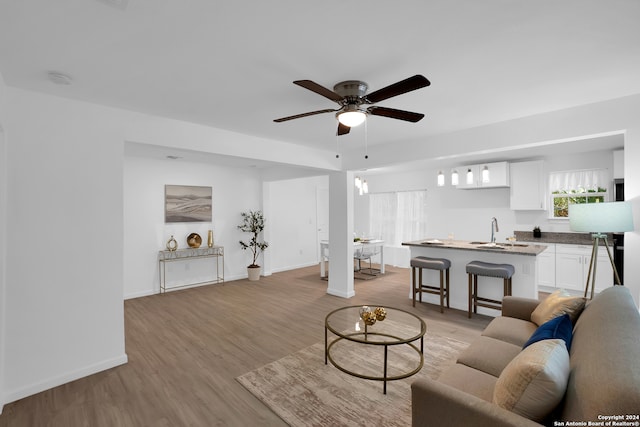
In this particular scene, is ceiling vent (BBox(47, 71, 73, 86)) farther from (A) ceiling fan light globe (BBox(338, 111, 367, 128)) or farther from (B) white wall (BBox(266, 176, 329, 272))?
(B) white wall (BBox(266, 176, 329, 272))

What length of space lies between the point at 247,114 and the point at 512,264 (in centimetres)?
389

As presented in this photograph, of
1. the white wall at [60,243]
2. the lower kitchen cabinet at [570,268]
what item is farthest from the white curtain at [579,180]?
the white wall at [60,243]

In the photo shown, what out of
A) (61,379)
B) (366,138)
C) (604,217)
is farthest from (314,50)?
(61,379)

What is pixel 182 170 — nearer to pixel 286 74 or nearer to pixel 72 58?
pixel 72 58

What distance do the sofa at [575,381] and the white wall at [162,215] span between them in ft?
17.1

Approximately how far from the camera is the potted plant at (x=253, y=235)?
21.4 feet

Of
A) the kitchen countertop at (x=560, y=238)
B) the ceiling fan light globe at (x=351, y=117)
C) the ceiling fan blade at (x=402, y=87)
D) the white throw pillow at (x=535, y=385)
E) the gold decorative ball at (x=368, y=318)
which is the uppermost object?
the ceiling fan blade at (x=402, y=87)

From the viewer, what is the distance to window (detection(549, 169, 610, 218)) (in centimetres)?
524

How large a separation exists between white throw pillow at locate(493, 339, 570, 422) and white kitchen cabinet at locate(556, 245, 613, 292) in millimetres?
4812

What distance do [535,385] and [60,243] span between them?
3470 mm

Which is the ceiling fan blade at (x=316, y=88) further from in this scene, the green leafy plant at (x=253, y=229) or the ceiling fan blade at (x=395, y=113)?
the green leafy plant at (x=253, y=229)

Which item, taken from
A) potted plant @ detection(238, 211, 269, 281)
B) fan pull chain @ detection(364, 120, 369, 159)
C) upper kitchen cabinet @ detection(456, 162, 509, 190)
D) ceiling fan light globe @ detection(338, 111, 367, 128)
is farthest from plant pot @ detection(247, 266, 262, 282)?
ceiling fan light globe @ detection(338, 111, 367, 128)

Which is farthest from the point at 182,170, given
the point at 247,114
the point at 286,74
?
the point at 286,74

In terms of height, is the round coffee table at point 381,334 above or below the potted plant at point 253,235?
below
